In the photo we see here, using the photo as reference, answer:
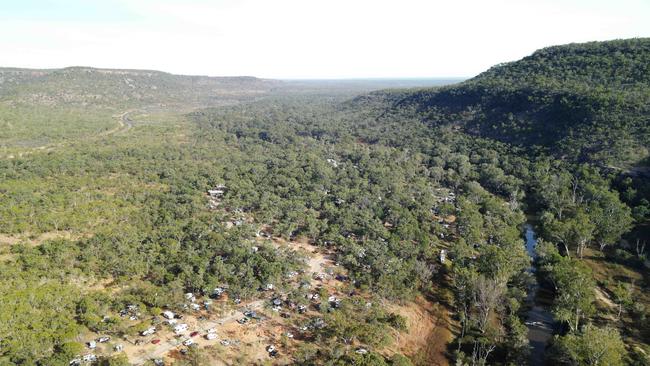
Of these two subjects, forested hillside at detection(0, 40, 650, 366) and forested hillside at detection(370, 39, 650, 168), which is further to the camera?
forested hillside at detection(370, 39, 650, 168)

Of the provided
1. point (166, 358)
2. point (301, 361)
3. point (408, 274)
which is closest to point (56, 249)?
point (166, 358)

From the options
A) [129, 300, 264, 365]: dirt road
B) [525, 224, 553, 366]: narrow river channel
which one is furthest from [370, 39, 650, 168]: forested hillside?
[129, 300, 264, 365]: dirt road

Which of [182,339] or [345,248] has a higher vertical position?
[345,248]

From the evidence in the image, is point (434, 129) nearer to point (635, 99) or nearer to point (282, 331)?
point (635, 99)

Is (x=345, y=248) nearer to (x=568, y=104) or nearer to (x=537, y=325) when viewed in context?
(x=537, y=325)

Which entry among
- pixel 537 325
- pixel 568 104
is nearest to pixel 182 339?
pixel 537 325

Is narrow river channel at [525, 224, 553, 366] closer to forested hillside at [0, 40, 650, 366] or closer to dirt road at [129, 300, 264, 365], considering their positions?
forested hillside at [0, 40, 650, 366]
